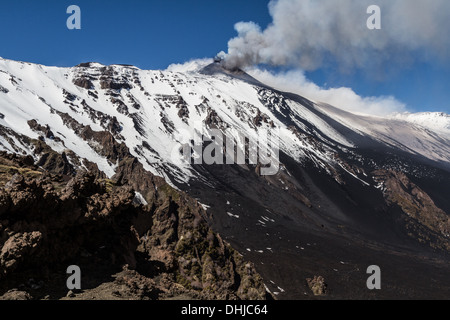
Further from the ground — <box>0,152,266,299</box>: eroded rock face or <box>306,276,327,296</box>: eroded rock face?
<box>0,152,266,299</box>: eroded rock face

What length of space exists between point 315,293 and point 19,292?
8222 cm

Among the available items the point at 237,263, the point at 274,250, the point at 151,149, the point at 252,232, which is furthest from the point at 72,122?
the point at 237,263

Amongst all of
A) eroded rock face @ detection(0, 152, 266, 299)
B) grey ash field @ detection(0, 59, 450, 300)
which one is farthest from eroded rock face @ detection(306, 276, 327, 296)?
eroded rock face @ detection(0, 152, 266, 299)

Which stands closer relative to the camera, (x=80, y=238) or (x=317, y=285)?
(x=80, y=238)

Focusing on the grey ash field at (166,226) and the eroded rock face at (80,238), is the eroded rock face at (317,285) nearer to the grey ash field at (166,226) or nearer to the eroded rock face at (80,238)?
the grey ash field at (166,226)

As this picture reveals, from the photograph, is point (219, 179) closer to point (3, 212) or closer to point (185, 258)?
point (185, 258)

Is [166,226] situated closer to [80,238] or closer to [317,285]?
[80,238]

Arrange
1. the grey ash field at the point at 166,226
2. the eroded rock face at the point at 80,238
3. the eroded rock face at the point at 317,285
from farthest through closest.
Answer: the eroded rock face at the point at 317,285
the grey ash field at the point at 166,226
the eroded rock face at the point at 80,238

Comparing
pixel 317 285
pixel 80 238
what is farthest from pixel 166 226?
pixel 317 285

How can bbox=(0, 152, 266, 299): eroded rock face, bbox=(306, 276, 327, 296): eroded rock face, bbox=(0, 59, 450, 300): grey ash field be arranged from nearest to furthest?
bbox=(0, 152, 266, 299): eroded rock face
bbox=(0, 59, 450, 300): grey ash field
bbox=(306, 276, 327, 296): eroded rock face

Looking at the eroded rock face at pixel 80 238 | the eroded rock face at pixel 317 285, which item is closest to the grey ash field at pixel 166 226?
the eroded rock face at pixel 80 238

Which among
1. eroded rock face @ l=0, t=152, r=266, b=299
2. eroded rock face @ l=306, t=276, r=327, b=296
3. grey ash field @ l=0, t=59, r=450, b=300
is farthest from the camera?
eroded rock face @ l=306, t=276, r=327, b=296

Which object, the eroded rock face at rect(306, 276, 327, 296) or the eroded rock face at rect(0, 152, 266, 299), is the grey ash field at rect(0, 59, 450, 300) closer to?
the eroded rock face at rect(0, 152, 266, 299)

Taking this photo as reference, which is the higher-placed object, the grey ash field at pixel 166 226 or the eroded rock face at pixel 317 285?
the grey ash field at pixel 166 226
